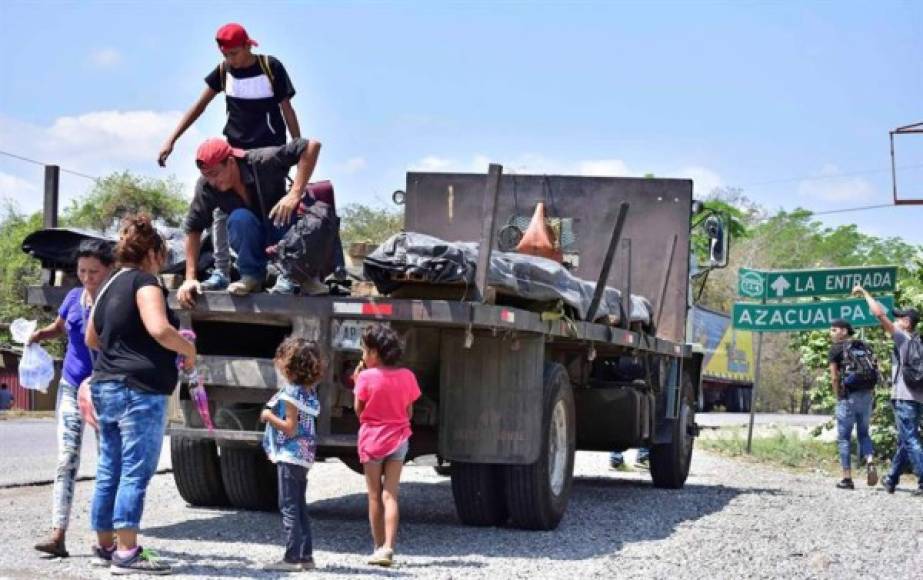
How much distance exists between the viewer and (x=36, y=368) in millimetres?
8469

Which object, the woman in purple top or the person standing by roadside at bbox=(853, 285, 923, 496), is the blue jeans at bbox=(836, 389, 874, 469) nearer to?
the person standing by roadside at bbox=(853, 285, 923, 496)

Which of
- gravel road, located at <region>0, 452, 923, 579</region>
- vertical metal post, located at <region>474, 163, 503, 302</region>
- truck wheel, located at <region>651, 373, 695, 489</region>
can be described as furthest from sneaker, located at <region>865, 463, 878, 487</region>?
vertical metal post, located at <region>474, 163, 503, 302</region>

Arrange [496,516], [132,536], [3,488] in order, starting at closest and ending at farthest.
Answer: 1. [132,536]
2. [496,516]
3. [3,488]

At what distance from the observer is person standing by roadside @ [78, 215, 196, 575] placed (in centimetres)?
712

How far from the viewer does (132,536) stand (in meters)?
7.13

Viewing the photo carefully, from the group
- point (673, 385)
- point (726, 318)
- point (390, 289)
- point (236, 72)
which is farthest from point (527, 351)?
point (726, 318)

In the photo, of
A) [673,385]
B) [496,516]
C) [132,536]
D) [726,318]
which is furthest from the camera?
[726,318]

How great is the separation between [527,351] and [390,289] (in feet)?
3.60

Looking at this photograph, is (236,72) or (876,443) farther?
(876,443)

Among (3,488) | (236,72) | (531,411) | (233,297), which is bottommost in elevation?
(3,488)

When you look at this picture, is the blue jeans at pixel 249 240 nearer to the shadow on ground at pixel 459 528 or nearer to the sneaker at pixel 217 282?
the sneaker at pixel 217 282

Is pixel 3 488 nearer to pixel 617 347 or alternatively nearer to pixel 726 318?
pixel 617 347

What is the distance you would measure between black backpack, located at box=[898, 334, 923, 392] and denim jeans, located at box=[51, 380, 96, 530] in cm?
865

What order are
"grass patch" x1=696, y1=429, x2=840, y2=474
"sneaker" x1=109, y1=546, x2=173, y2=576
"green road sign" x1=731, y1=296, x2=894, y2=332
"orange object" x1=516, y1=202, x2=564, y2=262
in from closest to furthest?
1. "sneaker" x1=109, y1=546, x2=173, y2=576
2. "orange object" x1=516, y1=202, x2=564, y2=262
3. "green road sign" x1=731, y1=296, x2=894, y2=332
4. "grass patch" x1=696, y1=429, x2=840, y2=474
